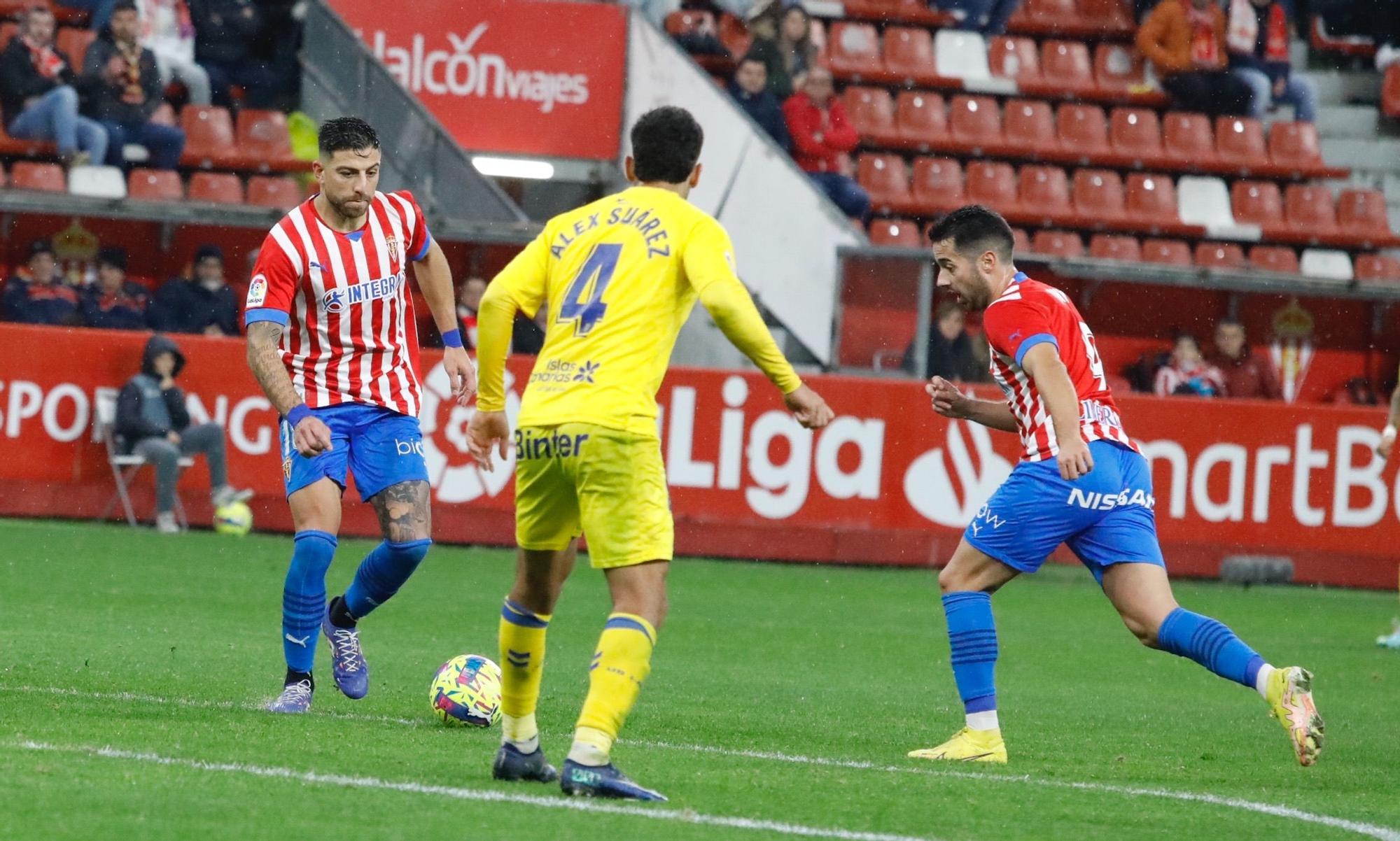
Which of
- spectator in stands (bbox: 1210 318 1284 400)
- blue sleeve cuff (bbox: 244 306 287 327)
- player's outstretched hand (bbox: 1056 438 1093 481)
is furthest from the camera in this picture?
spectator in stands (bbox: 1210 318 1284 400)

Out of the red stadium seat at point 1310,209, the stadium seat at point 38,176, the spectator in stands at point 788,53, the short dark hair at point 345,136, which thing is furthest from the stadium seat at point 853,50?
the short dark hair at point 345,136

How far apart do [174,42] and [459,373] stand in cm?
1179

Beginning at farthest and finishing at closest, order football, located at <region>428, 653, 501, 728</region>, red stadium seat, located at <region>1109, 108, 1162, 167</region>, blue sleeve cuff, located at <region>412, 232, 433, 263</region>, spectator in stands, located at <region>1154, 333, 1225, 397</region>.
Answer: red stadium seat, located at <region>1109, 108, 1162, 167</region> → spectator in stands, located at <region>1154, 333, 1225, 397</region> → blue sleeve cuff, located at <region>412, 232, 433, 263</region> → football, located at <region>428, 653, 501, 728</region>

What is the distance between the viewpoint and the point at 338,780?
5.53 meters

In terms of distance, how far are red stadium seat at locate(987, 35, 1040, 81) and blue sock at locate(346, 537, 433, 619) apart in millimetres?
15505

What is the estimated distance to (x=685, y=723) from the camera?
24.0 ft

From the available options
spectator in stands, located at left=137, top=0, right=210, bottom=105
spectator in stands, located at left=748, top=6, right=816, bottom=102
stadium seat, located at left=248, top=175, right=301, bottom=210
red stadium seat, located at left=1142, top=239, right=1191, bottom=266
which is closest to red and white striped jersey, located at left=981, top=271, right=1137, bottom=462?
stadium seat, located at left=248, top=175, right=301, bottom=210

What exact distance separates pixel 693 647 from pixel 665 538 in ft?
15.6

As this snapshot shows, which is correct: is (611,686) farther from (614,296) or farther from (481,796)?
(614,296)

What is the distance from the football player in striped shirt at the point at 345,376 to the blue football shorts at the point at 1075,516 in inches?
77.4

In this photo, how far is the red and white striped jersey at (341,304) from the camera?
286 inches

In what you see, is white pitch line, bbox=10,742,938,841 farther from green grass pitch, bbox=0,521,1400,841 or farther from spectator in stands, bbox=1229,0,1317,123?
spectator in stands, bbox=1229,0,1317,123

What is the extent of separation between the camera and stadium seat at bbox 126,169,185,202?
56.4 ft

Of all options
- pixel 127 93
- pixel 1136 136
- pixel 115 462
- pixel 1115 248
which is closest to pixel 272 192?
pixel 127 93
